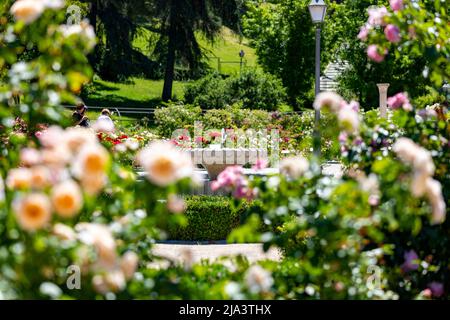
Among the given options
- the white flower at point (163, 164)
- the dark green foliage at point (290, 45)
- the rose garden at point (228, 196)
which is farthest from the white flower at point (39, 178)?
the dark green foliage at point (290, 45)

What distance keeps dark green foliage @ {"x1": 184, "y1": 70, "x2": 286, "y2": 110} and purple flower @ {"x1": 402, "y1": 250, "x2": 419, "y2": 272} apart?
21301 mm

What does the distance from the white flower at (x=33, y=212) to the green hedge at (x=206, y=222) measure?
6.77 m

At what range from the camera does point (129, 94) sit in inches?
1203

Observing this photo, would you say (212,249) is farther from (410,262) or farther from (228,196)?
(410,262)

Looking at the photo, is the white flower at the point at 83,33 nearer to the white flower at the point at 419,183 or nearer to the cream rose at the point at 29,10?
the cream rose at the point at 29,10

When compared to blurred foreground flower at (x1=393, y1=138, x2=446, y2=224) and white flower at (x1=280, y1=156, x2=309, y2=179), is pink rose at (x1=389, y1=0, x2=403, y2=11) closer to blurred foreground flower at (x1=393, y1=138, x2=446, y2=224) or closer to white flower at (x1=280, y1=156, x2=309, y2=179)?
white flower at (x1=280, y1=156, x2=309, y2=179)

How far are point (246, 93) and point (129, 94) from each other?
274 inches

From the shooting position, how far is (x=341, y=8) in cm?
2962

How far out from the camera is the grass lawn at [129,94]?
2838 centimetres

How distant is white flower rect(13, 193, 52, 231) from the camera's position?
227 cm

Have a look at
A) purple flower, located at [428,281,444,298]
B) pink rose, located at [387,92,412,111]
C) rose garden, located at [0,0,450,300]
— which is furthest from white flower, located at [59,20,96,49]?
purple flower, located at [428,281,444,298]

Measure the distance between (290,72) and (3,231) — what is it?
25.9m

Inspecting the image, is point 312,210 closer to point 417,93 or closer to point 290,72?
point 417,93
